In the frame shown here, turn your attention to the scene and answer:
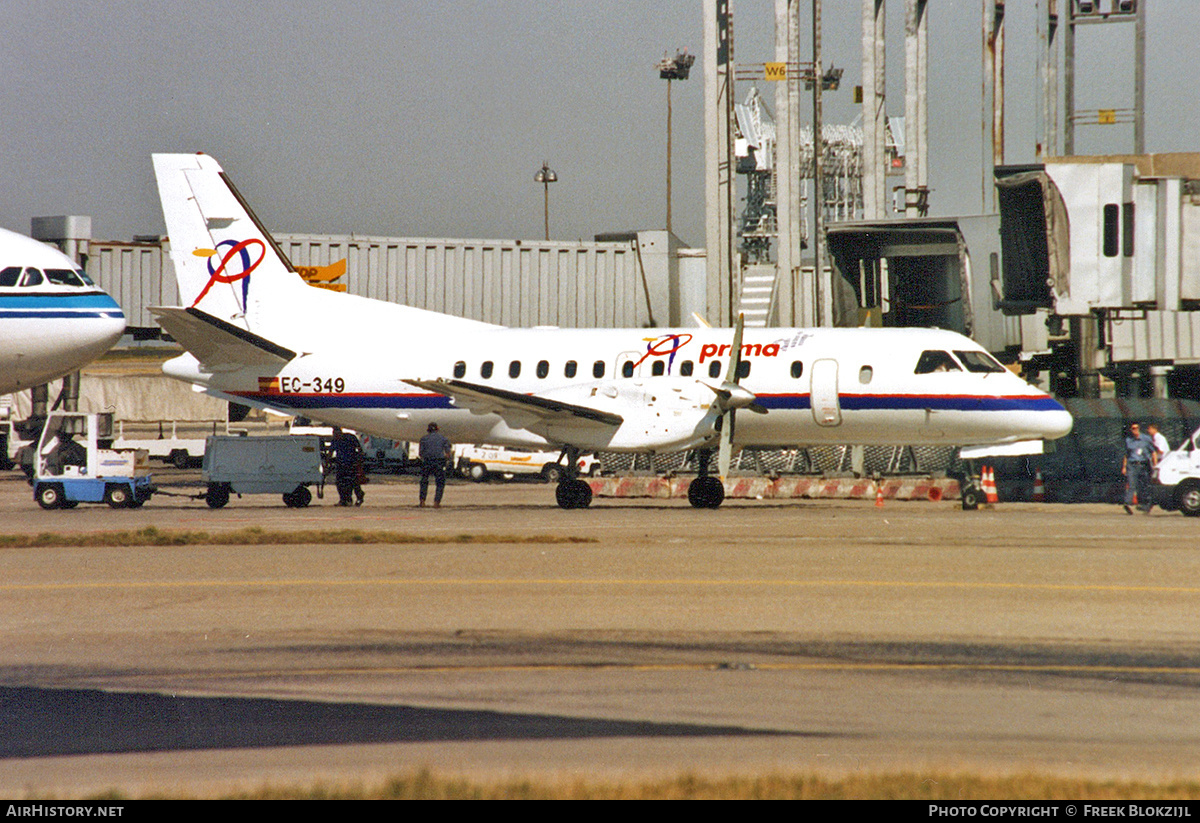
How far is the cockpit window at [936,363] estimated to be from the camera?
72.0 feet

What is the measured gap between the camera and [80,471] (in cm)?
2411

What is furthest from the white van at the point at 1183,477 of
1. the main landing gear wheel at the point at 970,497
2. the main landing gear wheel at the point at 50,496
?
the main landing gear wheel at the point at 50,496

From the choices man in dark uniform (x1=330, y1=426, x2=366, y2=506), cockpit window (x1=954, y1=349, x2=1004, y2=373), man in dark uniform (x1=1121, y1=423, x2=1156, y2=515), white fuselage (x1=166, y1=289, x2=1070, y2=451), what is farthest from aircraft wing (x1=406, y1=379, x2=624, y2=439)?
man in dark uniform (x1=1121, y1=423, x2=1156, y2=515)

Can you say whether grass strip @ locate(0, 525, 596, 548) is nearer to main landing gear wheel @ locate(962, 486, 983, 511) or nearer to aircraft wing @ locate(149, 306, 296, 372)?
aircraft wing @ locate(149, 306, 296, 372)

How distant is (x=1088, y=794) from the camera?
4.94 meters

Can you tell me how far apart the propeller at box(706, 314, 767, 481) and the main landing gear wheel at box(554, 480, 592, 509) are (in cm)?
297

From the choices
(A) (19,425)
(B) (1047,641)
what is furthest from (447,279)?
(B) (1047,641)

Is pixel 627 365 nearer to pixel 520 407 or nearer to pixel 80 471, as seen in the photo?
pixel 520 407

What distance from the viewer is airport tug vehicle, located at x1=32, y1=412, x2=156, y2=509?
2377 centimetres

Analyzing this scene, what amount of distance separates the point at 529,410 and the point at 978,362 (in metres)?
8.69

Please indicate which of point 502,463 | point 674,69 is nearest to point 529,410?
Answer: point 502,463

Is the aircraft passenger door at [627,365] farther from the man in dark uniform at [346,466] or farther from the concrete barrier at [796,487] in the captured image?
the man in dark uniform at [346,466]

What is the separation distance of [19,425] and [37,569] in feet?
86.9

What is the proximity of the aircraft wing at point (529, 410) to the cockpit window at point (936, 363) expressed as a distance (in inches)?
230
